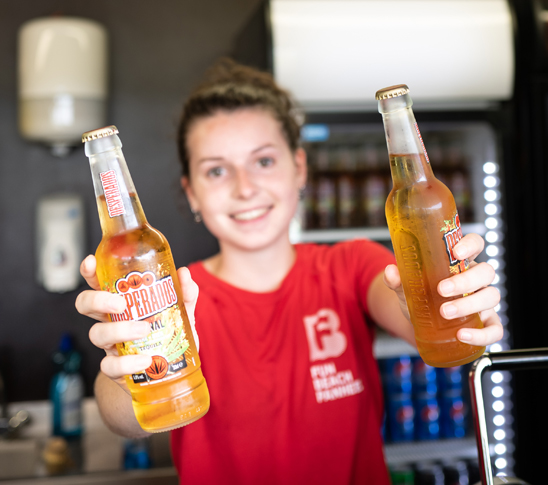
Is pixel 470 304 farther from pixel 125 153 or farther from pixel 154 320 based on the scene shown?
pixel 125 153

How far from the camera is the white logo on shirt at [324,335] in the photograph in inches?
47.8

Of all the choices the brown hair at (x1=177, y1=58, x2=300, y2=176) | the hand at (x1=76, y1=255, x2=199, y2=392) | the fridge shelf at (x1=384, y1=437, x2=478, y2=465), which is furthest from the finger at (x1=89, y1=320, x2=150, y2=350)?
the fridge shelf at (x1=384, y1=437, x2=478, y2=465)

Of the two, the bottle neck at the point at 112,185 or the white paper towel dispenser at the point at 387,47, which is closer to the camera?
the bottle neck at the point at 112,185

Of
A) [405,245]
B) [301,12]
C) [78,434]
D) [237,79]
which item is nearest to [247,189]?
[237,79]

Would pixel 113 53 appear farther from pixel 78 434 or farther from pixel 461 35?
pixel 78 434

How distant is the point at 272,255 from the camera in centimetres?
129

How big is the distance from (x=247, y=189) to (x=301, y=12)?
3.21 ft

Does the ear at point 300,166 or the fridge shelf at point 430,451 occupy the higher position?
the ear at point 300,166

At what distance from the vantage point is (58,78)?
1.98 m

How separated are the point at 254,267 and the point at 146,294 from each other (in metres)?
0.66

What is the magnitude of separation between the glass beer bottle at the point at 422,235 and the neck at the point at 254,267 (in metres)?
0.57

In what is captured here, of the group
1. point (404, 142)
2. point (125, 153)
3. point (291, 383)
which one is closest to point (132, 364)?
point (404, 142)

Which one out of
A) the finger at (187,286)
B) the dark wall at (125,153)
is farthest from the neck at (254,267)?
the dark wall at (125,153)

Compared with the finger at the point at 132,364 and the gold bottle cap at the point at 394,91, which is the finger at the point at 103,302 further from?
the gold bottle cap at the point at 394,91
